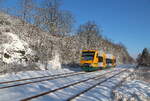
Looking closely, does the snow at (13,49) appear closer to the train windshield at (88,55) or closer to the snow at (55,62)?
the snow at (55,62)

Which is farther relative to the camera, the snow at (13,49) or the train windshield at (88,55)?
the train windshield at (88,55)

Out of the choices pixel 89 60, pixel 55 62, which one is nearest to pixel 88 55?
pixel 89 60

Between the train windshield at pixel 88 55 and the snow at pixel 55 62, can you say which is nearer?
the train windshield at pixel 88 55

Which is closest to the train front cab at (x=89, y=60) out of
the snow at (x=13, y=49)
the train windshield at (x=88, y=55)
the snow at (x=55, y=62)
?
the train windshield at (x=88, y=55)

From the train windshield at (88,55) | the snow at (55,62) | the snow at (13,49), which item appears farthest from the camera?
the snow at (55,62)

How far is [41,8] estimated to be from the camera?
38.1 m

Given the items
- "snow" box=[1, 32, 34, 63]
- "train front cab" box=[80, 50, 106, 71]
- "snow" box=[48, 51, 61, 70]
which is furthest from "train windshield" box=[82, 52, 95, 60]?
"snow" box=[1, 32, 34, 63]

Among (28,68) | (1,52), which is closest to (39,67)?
(28,68)

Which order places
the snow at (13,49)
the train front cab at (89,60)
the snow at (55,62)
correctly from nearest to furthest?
the snow at (13,49)
the train front cab at (89,60)
the snow at (55,62)

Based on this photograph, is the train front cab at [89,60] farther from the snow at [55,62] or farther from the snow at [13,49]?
the snow at [13,49]

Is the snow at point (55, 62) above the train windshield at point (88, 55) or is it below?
below

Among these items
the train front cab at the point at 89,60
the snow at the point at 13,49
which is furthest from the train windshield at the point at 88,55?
the snow at the point at 13,49

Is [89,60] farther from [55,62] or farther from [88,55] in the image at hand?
[55,62]

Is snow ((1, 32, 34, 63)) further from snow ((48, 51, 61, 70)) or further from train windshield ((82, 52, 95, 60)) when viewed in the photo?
train windshield ((82, 52, 95, 60))
